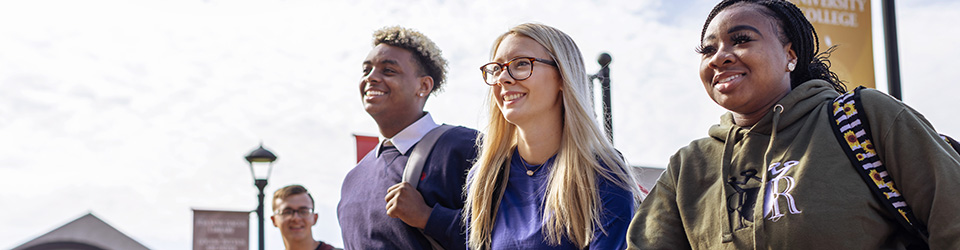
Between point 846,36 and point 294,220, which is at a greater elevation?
point 846,36

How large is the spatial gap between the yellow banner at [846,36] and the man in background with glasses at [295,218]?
13.9 feet

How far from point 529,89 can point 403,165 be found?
111 cm

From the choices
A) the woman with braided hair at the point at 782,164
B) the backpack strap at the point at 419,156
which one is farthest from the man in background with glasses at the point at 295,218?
the woman with braided hair at the point at 782,164

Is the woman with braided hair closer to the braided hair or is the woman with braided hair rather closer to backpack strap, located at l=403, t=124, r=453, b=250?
the braided hair

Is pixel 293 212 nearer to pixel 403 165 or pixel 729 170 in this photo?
pixel 403 165

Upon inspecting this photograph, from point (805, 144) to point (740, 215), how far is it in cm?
29

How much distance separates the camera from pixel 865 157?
102 inches

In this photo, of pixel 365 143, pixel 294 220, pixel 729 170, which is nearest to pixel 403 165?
pixel 729 170

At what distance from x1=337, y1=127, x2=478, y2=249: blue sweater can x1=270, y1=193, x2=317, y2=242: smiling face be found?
2993 millimetres

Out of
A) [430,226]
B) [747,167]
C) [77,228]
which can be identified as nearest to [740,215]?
[747,167]

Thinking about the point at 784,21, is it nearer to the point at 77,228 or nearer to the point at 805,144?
the point at 805,144

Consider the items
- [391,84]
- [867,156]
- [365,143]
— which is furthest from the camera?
[365,143]

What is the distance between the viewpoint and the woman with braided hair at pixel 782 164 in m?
2.52

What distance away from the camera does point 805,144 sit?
2.75 m
